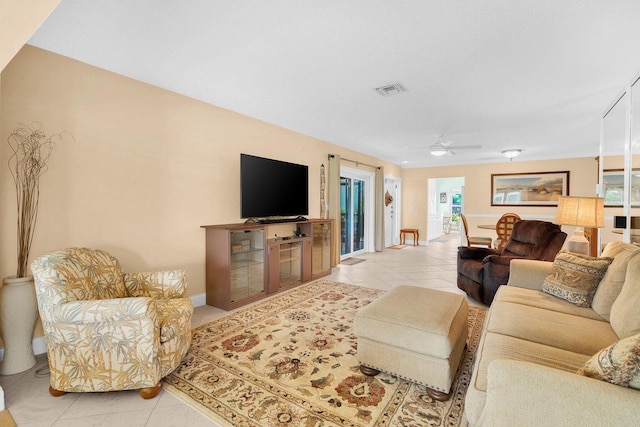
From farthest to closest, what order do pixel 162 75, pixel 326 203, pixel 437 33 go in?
pixel 326 203
pixel 162 75
pixel 437 33

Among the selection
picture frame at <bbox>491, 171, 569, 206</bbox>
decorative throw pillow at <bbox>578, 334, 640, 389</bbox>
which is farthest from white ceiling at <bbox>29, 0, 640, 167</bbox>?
picture frame at <bbox>491, 171, 569, 206</bbox>

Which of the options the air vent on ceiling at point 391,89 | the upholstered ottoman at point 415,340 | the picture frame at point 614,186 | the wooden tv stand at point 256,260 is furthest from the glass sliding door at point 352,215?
the picture frame at point 614,186

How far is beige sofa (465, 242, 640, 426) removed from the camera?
911mm

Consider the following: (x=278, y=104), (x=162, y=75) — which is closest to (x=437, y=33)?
(x=278, y=104)

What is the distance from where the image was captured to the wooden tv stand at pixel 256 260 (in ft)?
10.9

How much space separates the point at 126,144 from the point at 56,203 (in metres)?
0.76

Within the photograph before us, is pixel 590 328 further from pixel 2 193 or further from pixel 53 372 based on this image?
pixel 2 193

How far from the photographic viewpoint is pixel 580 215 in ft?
9.45

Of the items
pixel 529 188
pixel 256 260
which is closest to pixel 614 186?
pixel 529 188

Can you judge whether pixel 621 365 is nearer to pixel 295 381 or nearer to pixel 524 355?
pixel 524 355

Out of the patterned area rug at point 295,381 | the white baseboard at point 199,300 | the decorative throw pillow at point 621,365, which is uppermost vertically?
the decorative throw pillow at point 621,365

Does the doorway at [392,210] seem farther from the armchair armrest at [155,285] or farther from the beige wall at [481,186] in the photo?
the armchair armrest at [155,285]

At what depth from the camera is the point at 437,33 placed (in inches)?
81.0

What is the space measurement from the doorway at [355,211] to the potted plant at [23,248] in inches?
184
